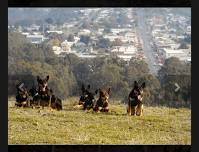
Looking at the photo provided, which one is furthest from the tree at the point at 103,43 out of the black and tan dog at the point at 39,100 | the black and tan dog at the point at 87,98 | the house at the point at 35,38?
the black and tan dog at the point at 39,100

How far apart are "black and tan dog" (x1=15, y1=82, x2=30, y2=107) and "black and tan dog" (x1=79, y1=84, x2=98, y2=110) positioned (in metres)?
0.86

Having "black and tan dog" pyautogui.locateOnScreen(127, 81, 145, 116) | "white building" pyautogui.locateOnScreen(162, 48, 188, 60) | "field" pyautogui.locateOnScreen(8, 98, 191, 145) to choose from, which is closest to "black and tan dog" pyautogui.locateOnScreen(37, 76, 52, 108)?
"field" pyautogui.locateOnScreen(8, 98, 191, 145)

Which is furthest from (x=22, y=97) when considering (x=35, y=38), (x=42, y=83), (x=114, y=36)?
(x=114, y=36)

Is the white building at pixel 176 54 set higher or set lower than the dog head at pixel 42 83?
higher

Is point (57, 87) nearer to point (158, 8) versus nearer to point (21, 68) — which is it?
point (21, 68)

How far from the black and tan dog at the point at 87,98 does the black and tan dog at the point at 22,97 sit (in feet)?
2.81

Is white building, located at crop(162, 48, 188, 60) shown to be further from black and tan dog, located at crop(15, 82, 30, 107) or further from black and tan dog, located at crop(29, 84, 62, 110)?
black and tan dog, located at crop(15, 82, 30, 107)

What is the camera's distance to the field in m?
8.39

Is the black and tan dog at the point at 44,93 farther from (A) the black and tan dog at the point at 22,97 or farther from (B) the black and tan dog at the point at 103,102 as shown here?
(B) the black and tan dog at the point at 103,102

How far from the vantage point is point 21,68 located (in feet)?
27.8

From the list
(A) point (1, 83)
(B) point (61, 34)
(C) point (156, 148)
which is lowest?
(C) point (156, 148)

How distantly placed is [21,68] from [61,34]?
0.83 metres

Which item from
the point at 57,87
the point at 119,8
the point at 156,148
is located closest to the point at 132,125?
the point at 156,148

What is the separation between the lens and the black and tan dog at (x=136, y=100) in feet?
28.0
